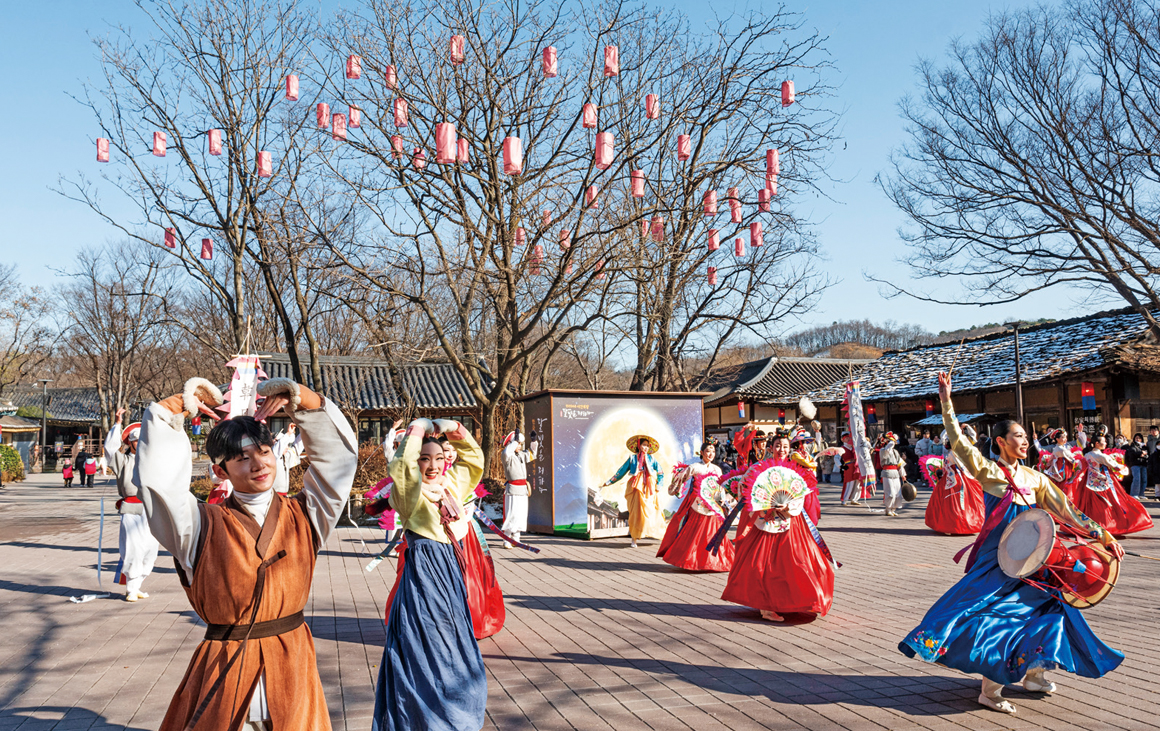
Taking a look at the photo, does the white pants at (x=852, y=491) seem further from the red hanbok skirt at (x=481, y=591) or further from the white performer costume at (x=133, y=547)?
the white performer costume at (x=133, y=547)

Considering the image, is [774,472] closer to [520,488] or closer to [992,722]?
[992,722]

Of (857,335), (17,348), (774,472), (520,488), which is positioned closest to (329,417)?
(774,472)

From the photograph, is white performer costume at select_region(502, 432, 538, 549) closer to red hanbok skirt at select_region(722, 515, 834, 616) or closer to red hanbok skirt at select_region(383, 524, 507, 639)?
red hanbok skirt at select_region(722, 515, 834, 616)

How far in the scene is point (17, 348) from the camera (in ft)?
116

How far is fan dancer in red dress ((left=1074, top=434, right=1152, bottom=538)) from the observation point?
12977mm

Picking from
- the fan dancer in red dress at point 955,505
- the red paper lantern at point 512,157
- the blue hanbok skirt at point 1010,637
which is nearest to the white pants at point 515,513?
the red paper lantern at point 512,157

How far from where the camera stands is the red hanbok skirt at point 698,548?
1017 cm

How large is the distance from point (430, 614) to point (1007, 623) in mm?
3104

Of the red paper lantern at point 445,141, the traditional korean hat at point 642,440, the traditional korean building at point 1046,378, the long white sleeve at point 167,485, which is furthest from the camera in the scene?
the traditional korean building at point 1046,378

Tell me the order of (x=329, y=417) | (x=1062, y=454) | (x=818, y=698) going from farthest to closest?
1. (x=1062, y=454)
2. (x=818, y=698)
3. (x=329, y=417)

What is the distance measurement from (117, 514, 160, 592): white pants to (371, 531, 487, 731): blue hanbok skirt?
5.52 metres

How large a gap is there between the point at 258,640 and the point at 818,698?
11.4 ft

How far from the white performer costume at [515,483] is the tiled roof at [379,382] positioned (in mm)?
17900

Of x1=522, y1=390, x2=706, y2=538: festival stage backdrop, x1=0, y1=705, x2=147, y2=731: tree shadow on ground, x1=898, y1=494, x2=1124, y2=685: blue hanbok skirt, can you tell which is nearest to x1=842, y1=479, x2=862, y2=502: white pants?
x1=522, y1=390, x2=706, y2=538: festival stage backdrop
